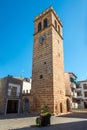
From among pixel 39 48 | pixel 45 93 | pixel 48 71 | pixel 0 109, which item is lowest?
pixel 0 109

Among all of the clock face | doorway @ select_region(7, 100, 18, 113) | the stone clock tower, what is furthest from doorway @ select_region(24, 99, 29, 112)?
the clock face

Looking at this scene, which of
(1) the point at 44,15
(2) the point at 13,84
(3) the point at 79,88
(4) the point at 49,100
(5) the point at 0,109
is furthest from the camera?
(3) the point at 79,88

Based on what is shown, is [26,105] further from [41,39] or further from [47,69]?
[41,39]

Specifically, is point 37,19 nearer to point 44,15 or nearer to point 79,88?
point 44,15

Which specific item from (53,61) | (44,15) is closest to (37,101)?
(53,61)

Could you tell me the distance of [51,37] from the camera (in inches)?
872

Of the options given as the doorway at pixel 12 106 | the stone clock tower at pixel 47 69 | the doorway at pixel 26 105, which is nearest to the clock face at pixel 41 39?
the stone clock tower at pixel 47 69

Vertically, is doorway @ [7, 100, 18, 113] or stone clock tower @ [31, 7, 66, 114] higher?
stone clock tower @ [31, 7, 66, 114]

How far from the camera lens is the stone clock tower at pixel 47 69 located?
63.7ft

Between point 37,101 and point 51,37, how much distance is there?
1096 cm

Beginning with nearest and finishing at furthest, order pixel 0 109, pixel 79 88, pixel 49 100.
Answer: pixel 49 100, pixel 0 109, pixel 79 88

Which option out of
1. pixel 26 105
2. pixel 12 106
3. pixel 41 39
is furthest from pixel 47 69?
pixel 12 106

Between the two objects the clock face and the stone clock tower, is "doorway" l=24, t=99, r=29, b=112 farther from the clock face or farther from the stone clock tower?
the clock face

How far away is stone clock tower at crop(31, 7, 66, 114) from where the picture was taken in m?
19.4
